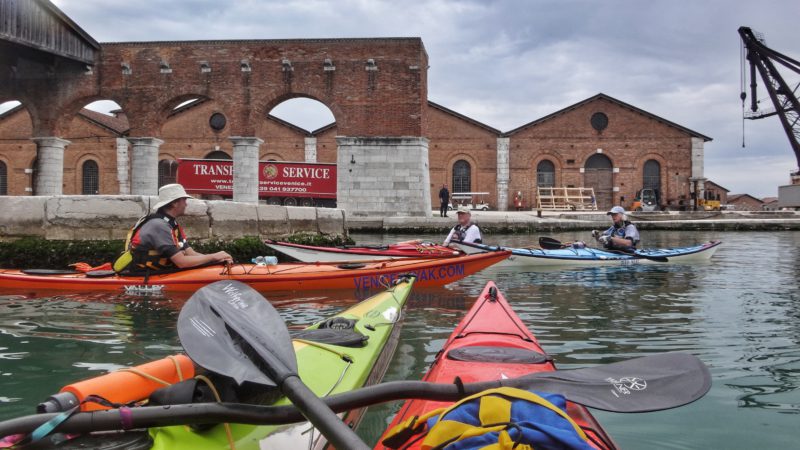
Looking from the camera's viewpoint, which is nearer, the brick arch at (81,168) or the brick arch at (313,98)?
the brick arch at (313,98)

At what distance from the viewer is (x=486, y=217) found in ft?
73.8

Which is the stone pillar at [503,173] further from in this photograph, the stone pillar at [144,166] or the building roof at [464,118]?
the stone pillar at [144,166]

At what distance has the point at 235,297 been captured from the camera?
2.67 m

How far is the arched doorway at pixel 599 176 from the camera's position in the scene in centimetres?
3353

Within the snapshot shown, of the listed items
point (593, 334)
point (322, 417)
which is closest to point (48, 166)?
point (593, 334)

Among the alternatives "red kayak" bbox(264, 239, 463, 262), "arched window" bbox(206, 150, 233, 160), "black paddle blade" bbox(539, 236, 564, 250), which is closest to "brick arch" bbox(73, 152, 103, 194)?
"arched window" bbox(206, 150, 233, 160)

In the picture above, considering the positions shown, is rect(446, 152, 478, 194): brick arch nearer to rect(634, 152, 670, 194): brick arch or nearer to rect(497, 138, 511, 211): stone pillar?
rect(497, 138, 511, 211): stone pillar

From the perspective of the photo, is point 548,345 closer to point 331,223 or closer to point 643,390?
point 643,390

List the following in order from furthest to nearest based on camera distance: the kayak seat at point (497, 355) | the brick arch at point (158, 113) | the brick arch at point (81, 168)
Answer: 1. the brick arch at point (81, 168)
2. the brick arch at point (158, 113)
3. the kayak seat at point (497, 355)

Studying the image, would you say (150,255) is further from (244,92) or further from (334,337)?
(244,92)

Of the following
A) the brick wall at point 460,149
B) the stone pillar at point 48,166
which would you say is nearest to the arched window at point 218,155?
the brick wall at point 460,149

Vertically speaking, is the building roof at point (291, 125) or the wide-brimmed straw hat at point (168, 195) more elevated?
the building roof at point (291, 125)

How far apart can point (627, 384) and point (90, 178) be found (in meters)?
36.1

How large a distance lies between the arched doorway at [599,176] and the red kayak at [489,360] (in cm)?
3133
